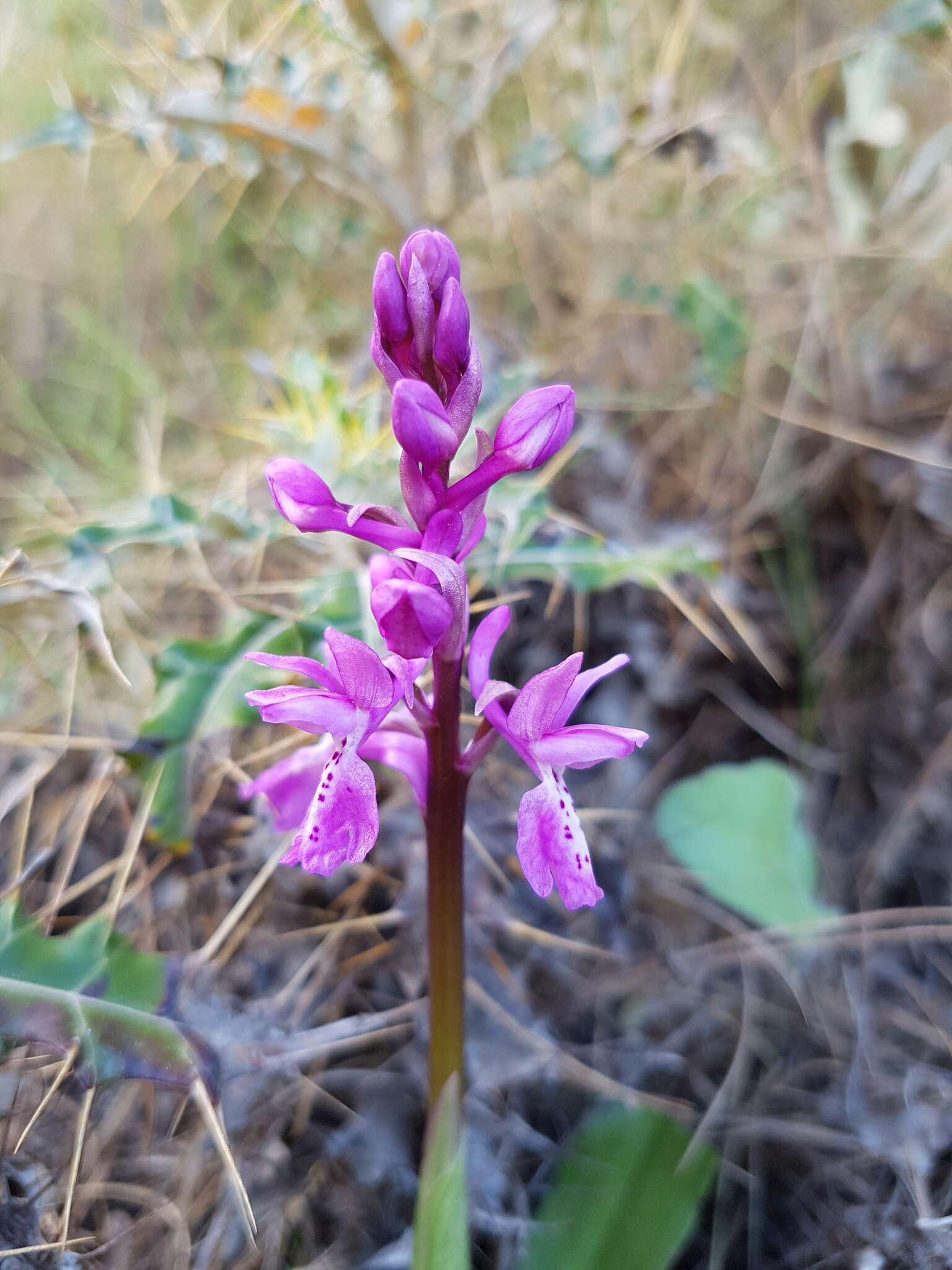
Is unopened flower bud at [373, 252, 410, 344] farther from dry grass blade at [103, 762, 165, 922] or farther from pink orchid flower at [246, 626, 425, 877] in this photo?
dry grass blade at [103, 762, 165, 922]

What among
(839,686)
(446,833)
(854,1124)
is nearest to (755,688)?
(839,686)

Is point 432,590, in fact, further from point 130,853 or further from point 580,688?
point 130,853

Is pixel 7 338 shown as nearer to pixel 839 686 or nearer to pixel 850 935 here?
pixel 839 686

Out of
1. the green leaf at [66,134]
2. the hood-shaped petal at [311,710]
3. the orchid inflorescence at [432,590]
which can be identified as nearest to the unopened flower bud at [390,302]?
the orchid inflorescence at [432,590]

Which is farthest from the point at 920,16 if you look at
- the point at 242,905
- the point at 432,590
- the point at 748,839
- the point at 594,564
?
the point at 242,905

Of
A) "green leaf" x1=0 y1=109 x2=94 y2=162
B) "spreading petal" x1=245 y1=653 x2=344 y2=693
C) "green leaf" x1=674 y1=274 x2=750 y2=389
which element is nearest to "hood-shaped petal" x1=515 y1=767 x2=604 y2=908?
"spreading petal" x1=245 y1=653 x2=344 y2=693

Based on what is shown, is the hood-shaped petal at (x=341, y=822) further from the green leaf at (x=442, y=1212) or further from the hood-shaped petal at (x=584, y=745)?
the green leaf at (x=442, y=1212)
